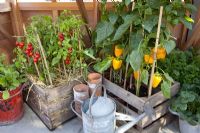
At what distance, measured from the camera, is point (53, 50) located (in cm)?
192

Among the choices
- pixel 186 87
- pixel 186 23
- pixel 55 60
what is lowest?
pixel 186 87

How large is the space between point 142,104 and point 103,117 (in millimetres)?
317

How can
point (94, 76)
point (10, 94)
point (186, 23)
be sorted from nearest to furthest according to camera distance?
point (186, 23), point (10, 94), point (94, 76)

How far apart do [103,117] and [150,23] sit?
707mm

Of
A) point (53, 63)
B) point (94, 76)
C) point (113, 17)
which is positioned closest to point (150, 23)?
point (113, 17)

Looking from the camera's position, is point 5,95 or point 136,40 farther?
point 5,95

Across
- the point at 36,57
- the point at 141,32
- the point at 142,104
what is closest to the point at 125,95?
the point at 142,104

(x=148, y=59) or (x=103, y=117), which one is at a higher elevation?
(x=148, y=59)

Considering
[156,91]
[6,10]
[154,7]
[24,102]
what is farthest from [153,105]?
[6,10]

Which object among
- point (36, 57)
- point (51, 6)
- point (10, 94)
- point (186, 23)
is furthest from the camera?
point (51, 6)

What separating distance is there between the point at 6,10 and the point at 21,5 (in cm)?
15

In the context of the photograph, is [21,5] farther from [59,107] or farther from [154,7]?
[154,7]

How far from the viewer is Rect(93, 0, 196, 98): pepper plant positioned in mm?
1645

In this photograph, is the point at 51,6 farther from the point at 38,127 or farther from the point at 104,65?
the point at 38,127
